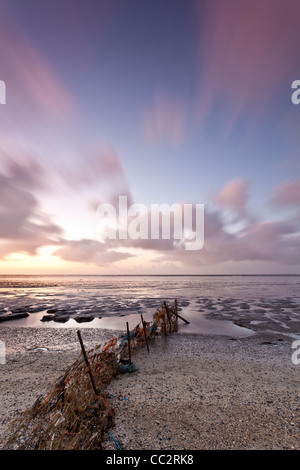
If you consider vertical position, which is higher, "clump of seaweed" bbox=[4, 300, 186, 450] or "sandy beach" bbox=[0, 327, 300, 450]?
"clump of seaweed" bbox=[4, 300, 186, 450]

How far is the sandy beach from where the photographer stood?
5.71 metres

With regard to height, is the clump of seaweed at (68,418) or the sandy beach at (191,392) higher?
the clump of seaweed at (68,418)

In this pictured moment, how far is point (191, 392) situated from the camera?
7.99 m

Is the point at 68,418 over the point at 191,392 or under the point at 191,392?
over

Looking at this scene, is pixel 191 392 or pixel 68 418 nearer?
pixel 68 418

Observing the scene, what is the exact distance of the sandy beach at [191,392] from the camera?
571 centimetres

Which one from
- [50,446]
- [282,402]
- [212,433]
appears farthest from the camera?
[282,402]

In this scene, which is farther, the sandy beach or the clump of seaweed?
the sandy beach

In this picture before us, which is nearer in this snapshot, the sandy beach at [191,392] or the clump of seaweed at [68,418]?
the clump of seaweed at [68,418]

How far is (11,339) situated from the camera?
53.7 feet
